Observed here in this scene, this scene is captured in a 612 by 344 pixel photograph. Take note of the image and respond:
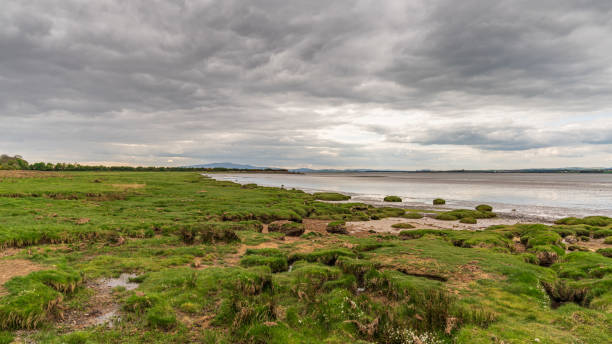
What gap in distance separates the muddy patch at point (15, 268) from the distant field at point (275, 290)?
0.09 meters

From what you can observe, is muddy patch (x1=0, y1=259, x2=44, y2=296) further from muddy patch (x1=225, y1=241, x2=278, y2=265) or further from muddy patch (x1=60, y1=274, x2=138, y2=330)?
muddy patch (x1=225, y1=241, x2=278, y2=265)

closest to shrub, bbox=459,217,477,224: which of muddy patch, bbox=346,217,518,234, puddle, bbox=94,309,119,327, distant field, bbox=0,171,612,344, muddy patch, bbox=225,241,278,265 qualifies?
muddy patch, bbox=346,217,518,234

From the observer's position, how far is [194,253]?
19938mm

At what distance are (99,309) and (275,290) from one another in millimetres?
7373

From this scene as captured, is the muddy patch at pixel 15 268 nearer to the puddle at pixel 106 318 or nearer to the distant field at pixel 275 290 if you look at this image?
the distant field at pixel 275 290

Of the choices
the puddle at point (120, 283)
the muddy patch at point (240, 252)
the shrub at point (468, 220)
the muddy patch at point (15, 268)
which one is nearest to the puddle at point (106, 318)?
the puddle at point (120, 283)

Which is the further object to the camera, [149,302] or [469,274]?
[469,274]

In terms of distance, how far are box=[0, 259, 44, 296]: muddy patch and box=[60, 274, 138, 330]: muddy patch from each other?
3641 mm

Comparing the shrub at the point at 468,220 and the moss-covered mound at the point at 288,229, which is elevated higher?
the moss-covered mound at the point at 288,229

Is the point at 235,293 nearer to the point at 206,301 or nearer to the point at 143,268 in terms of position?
the point at 206,301

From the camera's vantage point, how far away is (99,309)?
11555mm

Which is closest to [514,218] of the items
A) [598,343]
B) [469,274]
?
[469,274]

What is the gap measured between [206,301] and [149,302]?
7.47 feet

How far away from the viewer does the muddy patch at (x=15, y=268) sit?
13.8m
